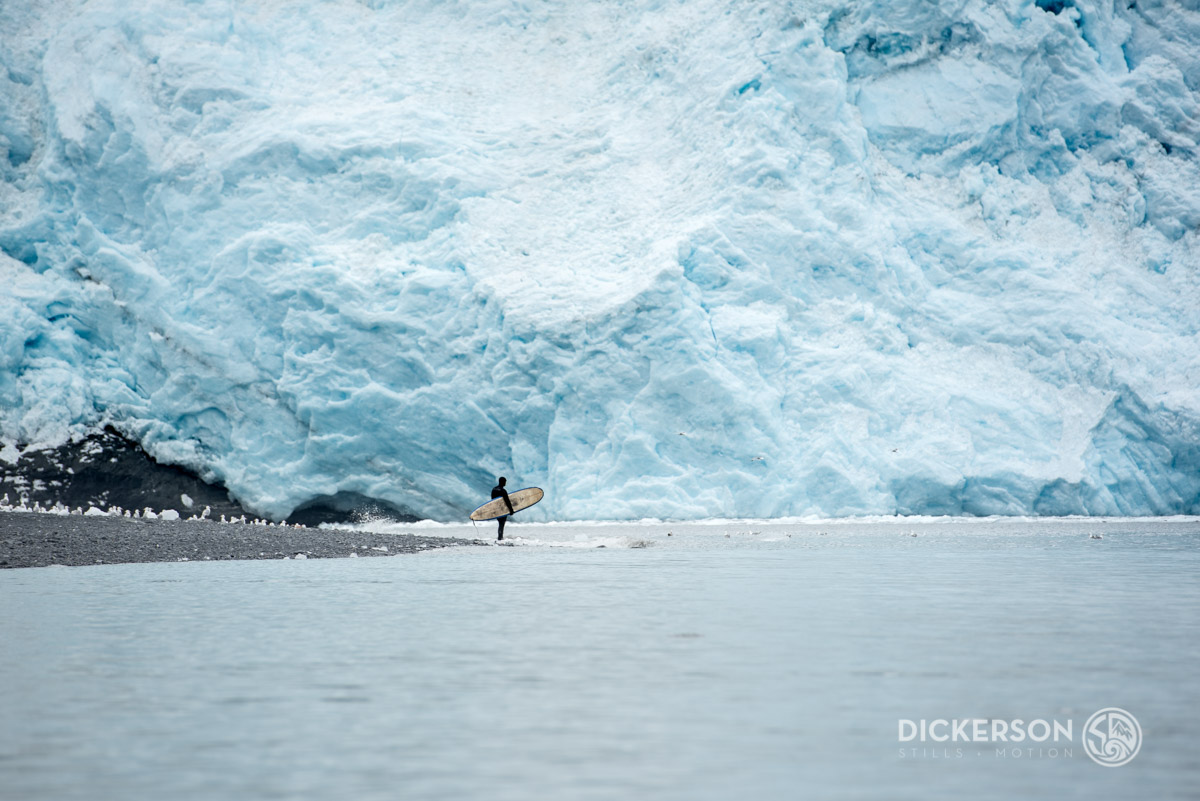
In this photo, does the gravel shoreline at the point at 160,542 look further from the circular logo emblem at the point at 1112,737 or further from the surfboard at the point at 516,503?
the circular logo emblem at the point at 1112,737

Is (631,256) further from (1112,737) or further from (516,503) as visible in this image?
(1112,737)

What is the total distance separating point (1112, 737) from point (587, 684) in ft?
5.10

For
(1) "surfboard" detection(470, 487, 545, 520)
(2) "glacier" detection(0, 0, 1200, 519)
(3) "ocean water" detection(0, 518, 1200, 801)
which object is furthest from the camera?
(2) "glacier" detection(0, 0, 1200, 519)

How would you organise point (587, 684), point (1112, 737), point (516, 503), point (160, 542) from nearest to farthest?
point (1112, 737)
point (587, 684)
point (160, 542)
point (516, 503)

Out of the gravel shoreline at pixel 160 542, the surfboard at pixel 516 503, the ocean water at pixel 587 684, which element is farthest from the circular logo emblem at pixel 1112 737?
the surfboard at pixel 516 503

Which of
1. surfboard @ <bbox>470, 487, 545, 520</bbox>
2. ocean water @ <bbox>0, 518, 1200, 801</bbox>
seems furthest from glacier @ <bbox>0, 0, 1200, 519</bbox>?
ocean water @ <bbox>0, 518, 1200, 801</bbox>

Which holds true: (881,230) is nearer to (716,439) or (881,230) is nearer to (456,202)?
(716,439)

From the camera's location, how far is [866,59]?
17969mm

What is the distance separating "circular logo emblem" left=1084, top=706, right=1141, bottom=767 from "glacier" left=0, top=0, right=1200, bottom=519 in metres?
12.0

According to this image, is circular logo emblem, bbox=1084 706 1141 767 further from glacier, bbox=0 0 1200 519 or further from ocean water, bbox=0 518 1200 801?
glacier, bbox=0 0 1200 519

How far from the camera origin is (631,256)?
1634 centimetres

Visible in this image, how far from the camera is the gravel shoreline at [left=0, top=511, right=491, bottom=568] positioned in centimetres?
890

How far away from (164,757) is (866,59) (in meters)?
17.6

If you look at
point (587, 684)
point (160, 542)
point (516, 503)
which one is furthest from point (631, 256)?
point (587, 684)
